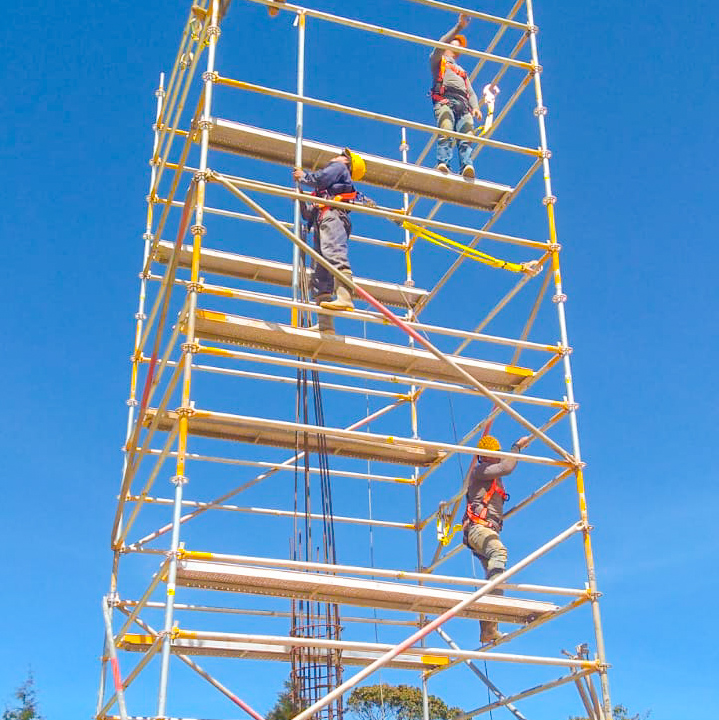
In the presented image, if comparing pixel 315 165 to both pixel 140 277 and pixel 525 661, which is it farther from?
pixel 525 661

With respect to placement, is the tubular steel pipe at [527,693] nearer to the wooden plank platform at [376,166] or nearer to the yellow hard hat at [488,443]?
the yellow hard hat at [488,443]

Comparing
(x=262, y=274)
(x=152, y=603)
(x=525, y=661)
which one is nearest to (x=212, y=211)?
(x=262, y=274)

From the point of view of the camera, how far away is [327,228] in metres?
11.6

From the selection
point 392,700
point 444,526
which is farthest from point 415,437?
point 392,700

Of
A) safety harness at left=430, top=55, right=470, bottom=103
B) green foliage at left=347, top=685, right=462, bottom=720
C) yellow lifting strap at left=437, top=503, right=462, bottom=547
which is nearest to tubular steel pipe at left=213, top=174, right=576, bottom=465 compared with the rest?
yellow lifting strap at left=437, top=503, right=462, bottom=547

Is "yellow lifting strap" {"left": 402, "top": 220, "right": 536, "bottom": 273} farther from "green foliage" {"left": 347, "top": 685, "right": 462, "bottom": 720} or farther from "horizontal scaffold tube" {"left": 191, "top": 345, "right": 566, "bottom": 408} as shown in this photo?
"green foliage" {"left": 347, "top": 685, "right": 462, "bottom": 720}

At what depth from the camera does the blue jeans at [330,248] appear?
11461 mm

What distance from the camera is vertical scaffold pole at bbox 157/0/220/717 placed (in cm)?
862

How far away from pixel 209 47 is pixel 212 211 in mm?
2306

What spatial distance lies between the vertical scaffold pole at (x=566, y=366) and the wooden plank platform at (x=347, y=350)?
0.72m

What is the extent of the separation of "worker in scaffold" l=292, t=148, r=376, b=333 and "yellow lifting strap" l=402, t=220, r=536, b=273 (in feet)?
2.13

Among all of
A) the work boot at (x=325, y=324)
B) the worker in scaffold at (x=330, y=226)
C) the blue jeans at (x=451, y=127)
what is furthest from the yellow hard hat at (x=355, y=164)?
the work boot at (x=325, y=324)

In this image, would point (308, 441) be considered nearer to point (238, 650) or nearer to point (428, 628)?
point (238, 650)

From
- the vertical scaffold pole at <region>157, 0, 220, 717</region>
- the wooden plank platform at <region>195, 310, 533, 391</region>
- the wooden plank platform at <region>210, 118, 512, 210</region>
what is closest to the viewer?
the vertical scaffold pole at <region>157, 0, 220, 717</region>
